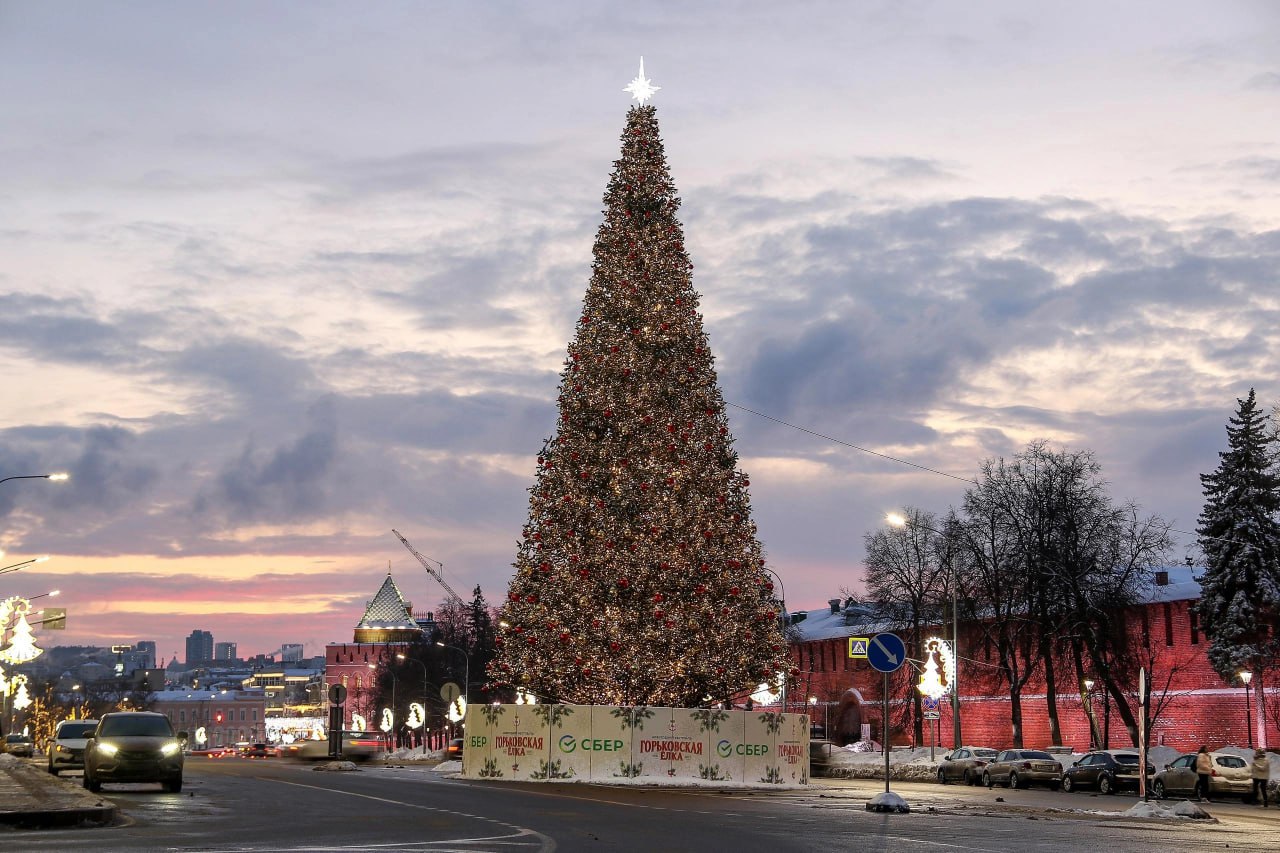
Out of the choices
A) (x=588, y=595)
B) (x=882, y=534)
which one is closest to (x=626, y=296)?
(x=588, y=595)

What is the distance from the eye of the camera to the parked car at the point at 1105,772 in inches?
1834

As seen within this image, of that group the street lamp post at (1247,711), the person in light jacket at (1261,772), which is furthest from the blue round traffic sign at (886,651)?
the street lamp post at (1247,711)

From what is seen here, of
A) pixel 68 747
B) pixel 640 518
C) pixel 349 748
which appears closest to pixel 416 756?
pixel 349 748

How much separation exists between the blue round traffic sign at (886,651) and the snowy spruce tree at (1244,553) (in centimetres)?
3636

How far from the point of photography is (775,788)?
37.1 m

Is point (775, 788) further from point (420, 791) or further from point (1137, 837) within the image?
point (1137, 837)

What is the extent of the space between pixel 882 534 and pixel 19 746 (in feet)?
138

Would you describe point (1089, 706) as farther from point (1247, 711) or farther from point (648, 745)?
point (648, 745)

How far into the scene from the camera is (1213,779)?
42438mm

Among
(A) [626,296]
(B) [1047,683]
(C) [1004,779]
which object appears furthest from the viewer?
(B) [1047,683]

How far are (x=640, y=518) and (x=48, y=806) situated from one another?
2146cm

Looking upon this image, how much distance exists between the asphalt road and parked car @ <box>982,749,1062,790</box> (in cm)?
2031

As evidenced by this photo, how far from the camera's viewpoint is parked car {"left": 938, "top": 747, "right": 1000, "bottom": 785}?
173ft

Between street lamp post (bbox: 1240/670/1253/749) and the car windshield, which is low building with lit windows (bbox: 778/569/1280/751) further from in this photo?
the car windshield
